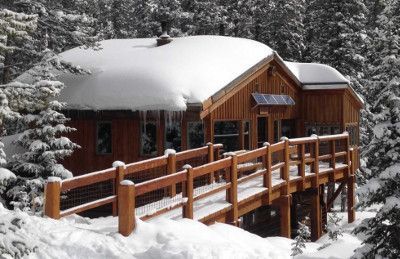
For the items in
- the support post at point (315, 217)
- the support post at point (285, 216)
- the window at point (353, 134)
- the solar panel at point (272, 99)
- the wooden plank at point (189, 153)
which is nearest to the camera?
the wooden plank at point (189, 153)

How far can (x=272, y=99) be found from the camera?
67.9 ft

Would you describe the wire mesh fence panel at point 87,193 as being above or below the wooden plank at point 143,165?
below

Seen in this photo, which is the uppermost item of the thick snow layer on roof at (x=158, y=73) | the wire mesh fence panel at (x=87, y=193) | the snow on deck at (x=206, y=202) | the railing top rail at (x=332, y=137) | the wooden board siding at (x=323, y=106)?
the thick snow layer on roof at (x=158, y=73)

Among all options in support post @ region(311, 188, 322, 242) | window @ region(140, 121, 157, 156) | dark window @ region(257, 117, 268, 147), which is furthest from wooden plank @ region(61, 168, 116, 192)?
dark window @ region(257, 117, 268, 147)

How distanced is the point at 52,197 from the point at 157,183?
5.99 feet

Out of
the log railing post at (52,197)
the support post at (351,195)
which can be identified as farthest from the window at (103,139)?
the support post at (351,195)

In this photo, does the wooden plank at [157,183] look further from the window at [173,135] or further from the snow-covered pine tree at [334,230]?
the window at [173,135]

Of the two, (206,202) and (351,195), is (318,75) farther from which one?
(206,202)

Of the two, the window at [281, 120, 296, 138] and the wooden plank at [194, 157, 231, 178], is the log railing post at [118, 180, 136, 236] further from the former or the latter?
the window at [281, 120, 296, 138]

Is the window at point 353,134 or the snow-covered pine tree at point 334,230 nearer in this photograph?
the snow-covered pine tree at point 334,230

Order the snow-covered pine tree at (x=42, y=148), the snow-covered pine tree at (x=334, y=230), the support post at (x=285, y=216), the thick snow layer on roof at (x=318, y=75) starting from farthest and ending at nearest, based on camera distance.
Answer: the thick snow layer on roof at (x=318, y=75), the snow-covered pine tree at (x=42, y=148), the support post at (x=285, y=216), the snow-covered pine tree at (x=334, y=230)

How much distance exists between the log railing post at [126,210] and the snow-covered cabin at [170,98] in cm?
755

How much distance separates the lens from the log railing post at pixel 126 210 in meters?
8.31

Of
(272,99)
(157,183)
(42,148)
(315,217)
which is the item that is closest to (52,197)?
(157,183)
